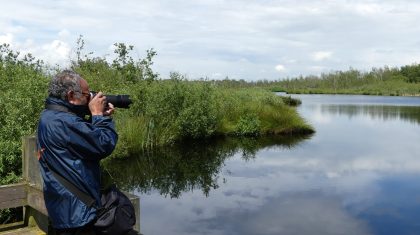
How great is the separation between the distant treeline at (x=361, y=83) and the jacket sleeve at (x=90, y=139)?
80902 mm

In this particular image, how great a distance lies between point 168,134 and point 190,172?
14.1ft

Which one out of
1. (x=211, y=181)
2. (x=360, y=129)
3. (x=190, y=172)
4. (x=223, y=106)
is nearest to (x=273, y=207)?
(x=211, y=181)

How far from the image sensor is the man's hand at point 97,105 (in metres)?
2.76

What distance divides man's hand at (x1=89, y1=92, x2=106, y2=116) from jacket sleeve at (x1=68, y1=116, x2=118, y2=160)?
8cm

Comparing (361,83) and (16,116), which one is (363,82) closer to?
(361,83)

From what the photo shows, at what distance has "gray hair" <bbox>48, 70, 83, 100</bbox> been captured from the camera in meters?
2.75

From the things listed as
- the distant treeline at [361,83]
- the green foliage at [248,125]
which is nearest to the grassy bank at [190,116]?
the green foliage at [248,125]

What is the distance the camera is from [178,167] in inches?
547

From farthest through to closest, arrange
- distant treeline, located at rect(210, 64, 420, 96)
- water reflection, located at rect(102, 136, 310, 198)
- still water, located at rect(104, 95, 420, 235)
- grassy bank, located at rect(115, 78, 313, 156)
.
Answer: distant treeline, located at rect(210, 64, 420, 96) → grassy bank, located at rect(115, 78, 313, 156) → water reflection, located at rect(102, 136, 310, 198) → still water, located at rect(104, 95, 420, 235)

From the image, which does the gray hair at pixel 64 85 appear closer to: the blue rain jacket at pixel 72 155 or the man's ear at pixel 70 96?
the man's ear at pixel 70 96

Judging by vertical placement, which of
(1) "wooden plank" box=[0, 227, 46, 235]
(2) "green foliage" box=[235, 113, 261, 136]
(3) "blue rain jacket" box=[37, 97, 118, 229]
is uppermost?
(3) "blue rain jacket" box=[37, 97, 118, 229]

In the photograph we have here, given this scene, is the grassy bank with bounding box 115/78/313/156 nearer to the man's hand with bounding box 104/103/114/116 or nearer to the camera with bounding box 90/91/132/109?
the camera with bounding box 90/91/132/109

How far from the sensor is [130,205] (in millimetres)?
2883

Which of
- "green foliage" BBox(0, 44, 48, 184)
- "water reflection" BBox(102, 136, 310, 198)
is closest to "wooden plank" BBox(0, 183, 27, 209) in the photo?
"green foliage" BBox(0, 44, 48, 184)
